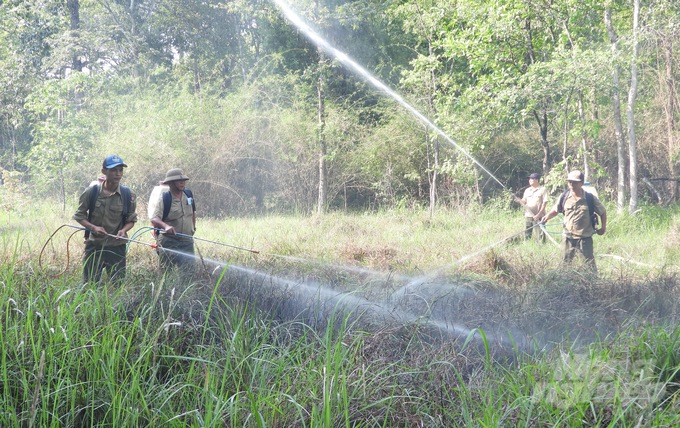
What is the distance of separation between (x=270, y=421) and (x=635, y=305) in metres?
3.61

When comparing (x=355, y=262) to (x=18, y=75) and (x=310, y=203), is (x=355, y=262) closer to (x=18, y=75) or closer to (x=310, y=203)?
(x=310, y=203)

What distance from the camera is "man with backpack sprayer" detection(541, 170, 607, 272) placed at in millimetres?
5660

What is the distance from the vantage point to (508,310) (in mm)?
3818

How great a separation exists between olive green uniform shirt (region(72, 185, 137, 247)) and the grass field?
0.37 meters

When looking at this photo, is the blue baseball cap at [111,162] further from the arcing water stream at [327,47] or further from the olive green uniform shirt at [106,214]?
the arcing water stream at [327,47]

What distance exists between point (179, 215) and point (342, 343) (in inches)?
129

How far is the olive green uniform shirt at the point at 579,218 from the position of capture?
565 centimetres

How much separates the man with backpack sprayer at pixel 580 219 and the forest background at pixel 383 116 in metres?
3.85

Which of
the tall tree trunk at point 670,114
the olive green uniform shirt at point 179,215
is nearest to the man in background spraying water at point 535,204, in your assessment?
the tall tree trunk at point 670,114

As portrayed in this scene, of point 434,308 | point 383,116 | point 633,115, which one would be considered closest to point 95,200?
point 434,308

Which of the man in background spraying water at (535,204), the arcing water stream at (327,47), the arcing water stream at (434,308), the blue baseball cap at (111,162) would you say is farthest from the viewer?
the arcing water stream at (327,47)

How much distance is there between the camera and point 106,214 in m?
4.45

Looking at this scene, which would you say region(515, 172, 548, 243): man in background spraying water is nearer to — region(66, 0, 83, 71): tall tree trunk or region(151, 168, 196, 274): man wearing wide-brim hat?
region(151, 168, 196, 274): man wearing wide-brim hat

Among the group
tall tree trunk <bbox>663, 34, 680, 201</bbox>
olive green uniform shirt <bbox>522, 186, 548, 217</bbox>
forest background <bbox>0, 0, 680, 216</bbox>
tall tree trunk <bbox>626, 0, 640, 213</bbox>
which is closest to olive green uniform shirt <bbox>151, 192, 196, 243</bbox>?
olive green uniform shirt <bbox>522, 186, 548, 217</bbox>
